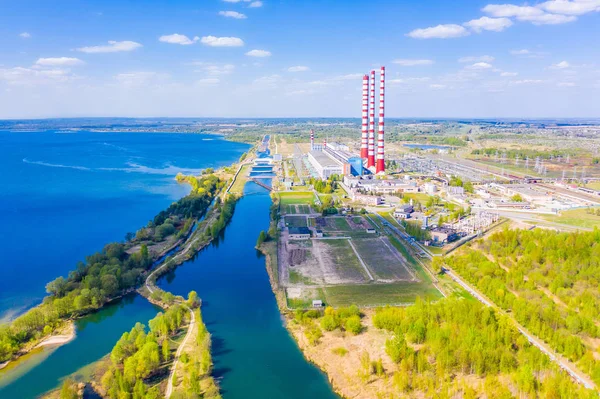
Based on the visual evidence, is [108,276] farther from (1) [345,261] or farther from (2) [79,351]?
(1) [345,261]

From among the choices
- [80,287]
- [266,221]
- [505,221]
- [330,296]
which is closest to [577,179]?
[505,221]

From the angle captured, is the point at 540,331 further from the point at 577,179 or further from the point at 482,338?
the point at 577,179

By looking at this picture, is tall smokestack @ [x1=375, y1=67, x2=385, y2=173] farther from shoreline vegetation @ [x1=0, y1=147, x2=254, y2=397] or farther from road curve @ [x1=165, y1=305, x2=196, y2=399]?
road curve @ [x1=165, y1=305, x2=196, y2=399]

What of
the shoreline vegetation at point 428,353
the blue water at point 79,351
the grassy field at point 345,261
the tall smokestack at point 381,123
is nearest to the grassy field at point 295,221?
the grassy field at point 345,261

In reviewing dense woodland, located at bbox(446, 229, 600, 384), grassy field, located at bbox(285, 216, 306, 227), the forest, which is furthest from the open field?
the forest

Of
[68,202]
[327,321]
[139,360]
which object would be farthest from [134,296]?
[68,202]
